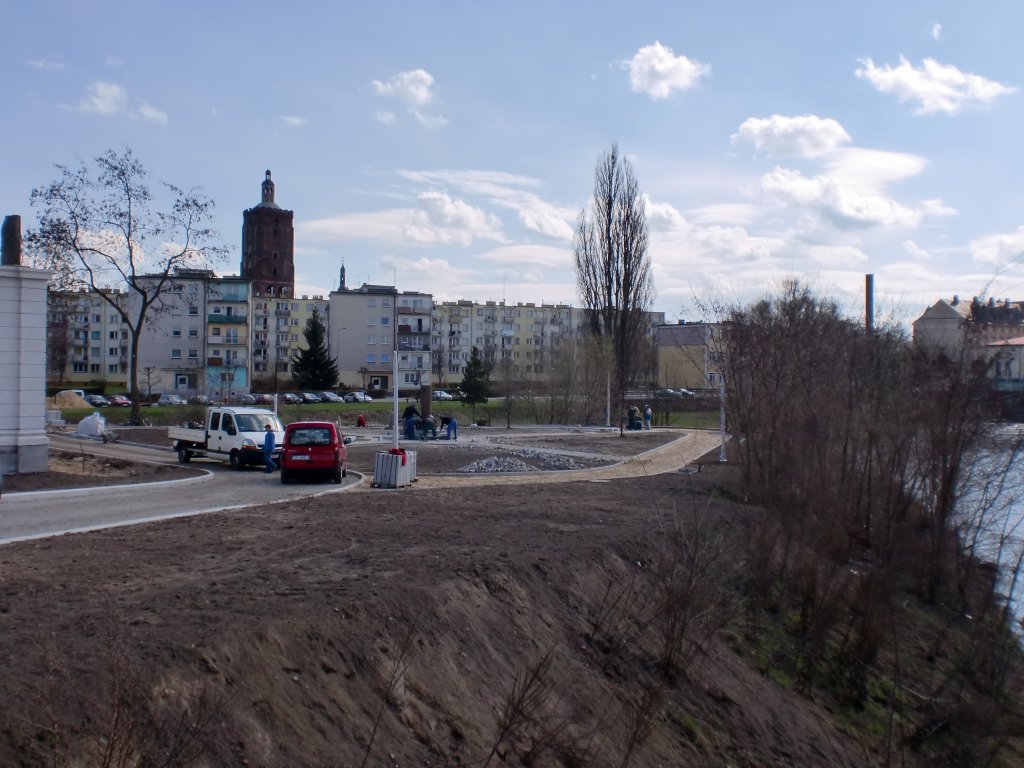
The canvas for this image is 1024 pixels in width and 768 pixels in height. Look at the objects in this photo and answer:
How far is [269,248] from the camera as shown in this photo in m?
125

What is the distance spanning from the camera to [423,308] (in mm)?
109188

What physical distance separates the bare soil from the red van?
7585 mm

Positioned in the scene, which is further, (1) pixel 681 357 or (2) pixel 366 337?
(2) pixel 366 337

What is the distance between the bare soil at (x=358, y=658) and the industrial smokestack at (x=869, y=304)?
9.49m

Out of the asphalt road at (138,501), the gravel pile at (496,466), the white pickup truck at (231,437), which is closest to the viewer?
the asphalt road at (138,501)

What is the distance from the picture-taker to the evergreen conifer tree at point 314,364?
84.9m

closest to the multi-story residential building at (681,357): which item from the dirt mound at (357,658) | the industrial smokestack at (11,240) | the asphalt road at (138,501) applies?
the asphalt road at (138,501)

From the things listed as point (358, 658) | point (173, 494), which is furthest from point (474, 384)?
point (358, 658)

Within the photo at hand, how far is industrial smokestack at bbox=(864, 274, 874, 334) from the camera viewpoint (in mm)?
24422

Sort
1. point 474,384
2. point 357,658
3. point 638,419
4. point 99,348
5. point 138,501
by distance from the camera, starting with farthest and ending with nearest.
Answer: point 99,348 < point 474,384 < point 638,419 < point 138,501 < point 357,658

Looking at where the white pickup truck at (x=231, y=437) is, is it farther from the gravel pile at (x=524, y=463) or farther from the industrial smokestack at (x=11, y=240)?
the industrial smokestack at (x=11, y=240)

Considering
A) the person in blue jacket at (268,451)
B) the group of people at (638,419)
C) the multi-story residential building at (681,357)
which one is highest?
the multi-story residential building at (681,357)

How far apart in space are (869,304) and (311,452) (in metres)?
14.8

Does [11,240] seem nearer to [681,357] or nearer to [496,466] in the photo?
[496,466]
